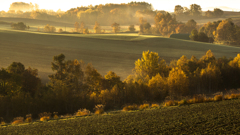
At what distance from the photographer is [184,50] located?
277ft

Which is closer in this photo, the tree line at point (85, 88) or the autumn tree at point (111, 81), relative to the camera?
the tree line at point (85, 88)

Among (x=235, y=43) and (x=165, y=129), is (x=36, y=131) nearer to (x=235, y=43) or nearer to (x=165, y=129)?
(x=165, y=129)

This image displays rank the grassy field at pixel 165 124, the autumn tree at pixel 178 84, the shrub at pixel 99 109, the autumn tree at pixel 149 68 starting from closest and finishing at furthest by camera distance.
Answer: the grassy field at pixel 165 124 → the shrub at pixel 99 109 → the autumn tree at pixel 178 84 → the autumn tree at pixel 149 68

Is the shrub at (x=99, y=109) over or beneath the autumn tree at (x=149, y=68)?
beneath

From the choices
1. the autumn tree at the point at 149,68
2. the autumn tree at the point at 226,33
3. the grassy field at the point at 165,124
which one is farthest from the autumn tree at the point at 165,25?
A: the grassy field at the point at 165,124

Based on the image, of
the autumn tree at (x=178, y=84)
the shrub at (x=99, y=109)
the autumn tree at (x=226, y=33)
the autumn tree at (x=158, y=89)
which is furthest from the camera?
the autumn tree at (x=226, y=33)

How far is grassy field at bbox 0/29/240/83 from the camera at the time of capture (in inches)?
2613

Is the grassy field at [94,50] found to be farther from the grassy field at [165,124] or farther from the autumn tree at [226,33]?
the autumn tree at [226,33]

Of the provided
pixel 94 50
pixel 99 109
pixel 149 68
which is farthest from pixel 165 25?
pixel 99 109

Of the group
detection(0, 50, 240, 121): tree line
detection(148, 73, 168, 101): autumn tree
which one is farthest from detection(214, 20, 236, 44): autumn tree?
detection(148, 73, 168, 101): autumn tree

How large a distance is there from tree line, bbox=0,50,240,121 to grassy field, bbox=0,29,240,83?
8283 mm

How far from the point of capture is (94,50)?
84188mm

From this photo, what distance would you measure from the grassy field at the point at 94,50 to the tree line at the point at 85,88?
27.2 ft

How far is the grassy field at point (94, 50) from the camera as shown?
66.4 metres
